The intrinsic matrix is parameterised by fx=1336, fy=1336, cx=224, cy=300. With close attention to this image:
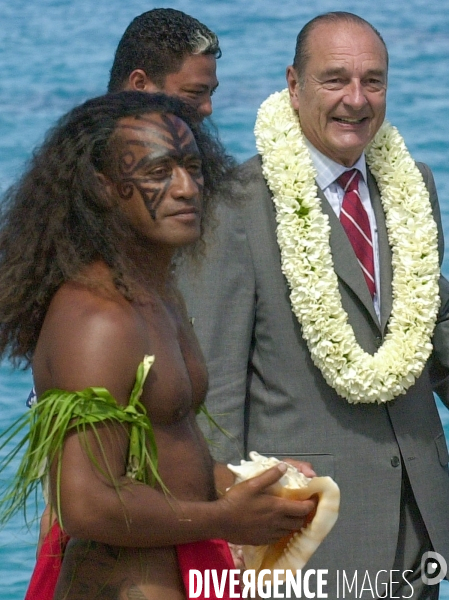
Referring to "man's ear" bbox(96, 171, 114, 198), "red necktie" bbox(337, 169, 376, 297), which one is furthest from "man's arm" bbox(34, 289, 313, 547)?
"red necktie" bbox(337, 169, 376, 297)

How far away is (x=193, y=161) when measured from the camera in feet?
9.09

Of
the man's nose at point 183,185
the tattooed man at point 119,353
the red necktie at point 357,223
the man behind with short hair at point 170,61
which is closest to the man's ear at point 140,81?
the man behind with short hair at point 170,61

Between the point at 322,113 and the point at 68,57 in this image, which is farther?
the point at 68,57

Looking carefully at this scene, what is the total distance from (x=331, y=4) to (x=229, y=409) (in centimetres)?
1030

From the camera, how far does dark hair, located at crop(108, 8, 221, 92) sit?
424cm

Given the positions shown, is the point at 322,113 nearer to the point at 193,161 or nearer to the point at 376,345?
the point at 376,345

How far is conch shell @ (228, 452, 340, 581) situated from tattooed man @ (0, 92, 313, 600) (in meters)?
0.03

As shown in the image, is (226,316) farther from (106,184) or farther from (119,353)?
(119,353)

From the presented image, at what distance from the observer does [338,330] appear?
361 centimetres

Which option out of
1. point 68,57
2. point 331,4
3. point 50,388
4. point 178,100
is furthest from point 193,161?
point 331,4

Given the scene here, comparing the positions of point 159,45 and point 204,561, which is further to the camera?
point 159,45

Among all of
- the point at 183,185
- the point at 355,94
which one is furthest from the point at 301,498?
the point at 355,94

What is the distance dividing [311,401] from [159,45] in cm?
132

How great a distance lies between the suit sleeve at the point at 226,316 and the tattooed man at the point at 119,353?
2.47 ft
